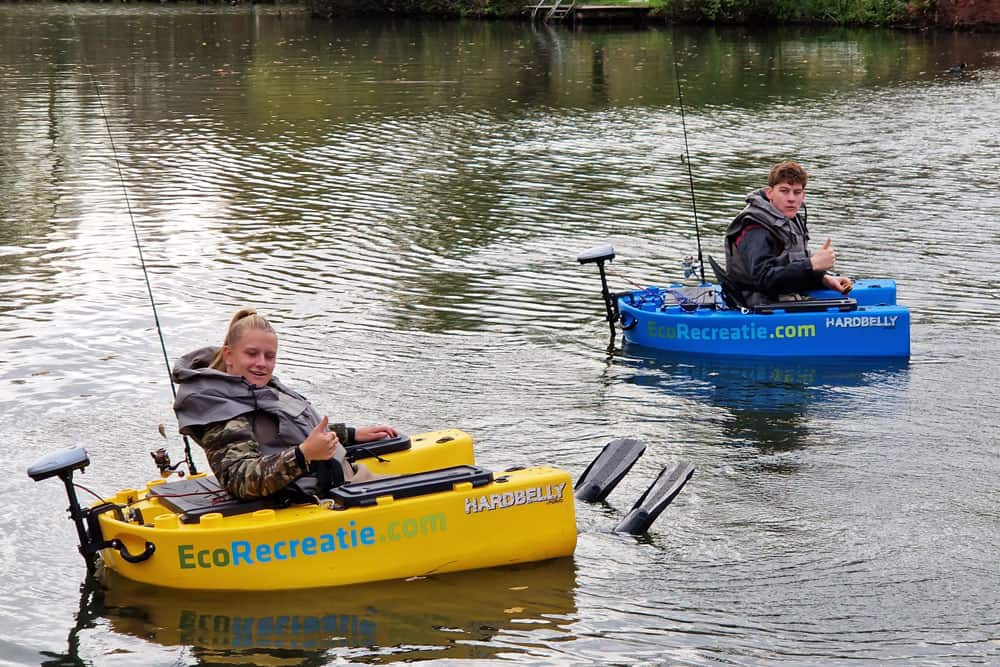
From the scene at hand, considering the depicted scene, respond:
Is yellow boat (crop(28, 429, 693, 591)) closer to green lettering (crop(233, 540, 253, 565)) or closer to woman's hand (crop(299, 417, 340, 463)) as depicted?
green lettering (crop(233, 540, 253, 565))

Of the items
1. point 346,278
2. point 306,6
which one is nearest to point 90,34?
point 306,6

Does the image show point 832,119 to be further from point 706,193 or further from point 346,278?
point 346,278

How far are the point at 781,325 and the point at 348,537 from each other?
5457 mm

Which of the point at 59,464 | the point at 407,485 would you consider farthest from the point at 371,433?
the point at 59,464

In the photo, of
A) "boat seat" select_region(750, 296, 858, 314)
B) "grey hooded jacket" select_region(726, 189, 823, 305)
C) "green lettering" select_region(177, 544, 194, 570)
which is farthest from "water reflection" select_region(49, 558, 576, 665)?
"boat seat" select_region(750, 296, 858, 314)

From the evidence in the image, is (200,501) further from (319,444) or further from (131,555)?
(319,444)

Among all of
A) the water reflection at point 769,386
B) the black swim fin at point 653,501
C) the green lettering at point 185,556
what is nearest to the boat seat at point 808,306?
the water reflection at point 769,386

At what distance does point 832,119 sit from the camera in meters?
25.6

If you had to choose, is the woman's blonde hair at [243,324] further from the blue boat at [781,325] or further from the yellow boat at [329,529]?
the blue boat at [781,325]

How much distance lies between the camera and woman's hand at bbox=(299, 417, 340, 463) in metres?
6.78

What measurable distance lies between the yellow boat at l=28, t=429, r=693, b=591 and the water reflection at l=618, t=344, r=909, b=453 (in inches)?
110

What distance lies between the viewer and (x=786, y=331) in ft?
37.8

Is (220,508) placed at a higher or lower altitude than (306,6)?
lower

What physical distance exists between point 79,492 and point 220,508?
2.13m
